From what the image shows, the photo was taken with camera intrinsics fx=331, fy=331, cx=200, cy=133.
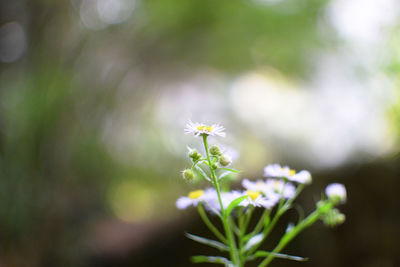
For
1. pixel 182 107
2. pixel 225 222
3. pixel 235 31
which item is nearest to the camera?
pixel 225 222

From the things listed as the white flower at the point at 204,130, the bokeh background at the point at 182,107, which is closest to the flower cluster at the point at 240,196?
the white flower at the point at 204,130

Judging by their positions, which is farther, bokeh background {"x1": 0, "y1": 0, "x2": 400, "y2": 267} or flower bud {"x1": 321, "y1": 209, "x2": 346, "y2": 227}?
bokeh background {"x1": 0, "y1": 0, "x2": 400, "y2": 267}

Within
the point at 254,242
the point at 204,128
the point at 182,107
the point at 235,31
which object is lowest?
the point at 254,242

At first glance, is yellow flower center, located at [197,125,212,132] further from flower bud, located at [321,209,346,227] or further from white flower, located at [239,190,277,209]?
flower bud, located at [321,209,346,227]

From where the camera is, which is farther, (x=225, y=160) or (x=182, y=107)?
(x=182, y=107)

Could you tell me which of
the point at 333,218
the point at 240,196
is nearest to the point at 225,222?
the point at 240,196

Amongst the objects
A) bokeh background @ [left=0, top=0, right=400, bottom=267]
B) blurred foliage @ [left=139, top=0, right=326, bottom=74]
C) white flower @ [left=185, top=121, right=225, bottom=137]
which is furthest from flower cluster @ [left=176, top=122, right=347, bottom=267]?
blurred foliage @ [left=139, top=0, right=326, bottom=74]

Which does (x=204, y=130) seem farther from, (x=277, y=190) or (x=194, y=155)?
(x=277, y=190)

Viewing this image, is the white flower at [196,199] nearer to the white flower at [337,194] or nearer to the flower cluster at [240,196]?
the flower cluster at [240,196]

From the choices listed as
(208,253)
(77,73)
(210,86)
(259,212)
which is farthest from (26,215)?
(210,86)
